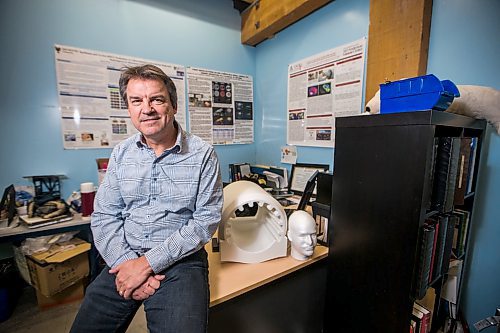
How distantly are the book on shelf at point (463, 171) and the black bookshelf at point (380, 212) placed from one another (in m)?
0.06

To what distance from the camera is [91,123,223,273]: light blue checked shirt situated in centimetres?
91

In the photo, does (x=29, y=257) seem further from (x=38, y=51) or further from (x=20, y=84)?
(x=38, y=51)

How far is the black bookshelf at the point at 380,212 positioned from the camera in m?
0.81

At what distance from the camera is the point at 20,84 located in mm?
1601

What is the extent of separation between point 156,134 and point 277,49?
1.77 meters

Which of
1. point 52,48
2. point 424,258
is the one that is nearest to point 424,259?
point 424,258

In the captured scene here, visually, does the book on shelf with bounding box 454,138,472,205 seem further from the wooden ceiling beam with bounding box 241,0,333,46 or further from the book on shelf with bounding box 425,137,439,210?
the wooden ceiling beam with bounding box 241,0,333,46

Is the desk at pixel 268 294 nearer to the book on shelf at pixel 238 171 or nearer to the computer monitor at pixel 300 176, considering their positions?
the computer monitor at pixel 300 176

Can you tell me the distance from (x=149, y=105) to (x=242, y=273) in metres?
0.79

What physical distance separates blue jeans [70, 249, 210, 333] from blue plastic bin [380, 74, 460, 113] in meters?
0.99

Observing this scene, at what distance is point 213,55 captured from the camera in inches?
89.6

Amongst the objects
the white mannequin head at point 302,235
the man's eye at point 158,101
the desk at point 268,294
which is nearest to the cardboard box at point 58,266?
the desk at point 268,294

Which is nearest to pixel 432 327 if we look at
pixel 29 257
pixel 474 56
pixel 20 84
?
pixel 474 56

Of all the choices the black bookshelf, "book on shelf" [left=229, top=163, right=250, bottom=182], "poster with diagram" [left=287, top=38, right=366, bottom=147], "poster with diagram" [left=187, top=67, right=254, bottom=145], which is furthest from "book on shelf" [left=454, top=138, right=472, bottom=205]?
"poster with diagram" [left=187, top=67, right=254, bottom=145]
